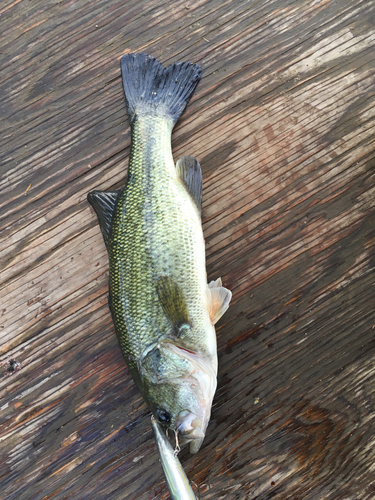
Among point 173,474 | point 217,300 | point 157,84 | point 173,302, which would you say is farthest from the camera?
point 157,84

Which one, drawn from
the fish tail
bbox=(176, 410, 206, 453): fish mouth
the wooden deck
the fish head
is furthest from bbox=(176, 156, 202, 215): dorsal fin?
bbox=(176, 410, 206, 453): fish mouth

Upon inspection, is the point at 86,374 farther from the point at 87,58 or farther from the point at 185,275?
the point at 87,58

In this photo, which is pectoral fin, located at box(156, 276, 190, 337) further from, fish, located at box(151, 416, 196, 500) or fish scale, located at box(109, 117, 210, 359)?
fish, located at box(151, 416, 196, 500)

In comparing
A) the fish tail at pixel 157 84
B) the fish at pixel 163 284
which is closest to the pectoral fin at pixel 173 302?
the fish at pixel 163 284

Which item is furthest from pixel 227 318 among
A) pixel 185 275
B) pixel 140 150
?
pixel 140 150

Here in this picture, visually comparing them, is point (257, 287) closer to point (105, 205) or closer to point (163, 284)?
point (163, 284)

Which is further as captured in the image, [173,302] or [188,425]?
[173,302]

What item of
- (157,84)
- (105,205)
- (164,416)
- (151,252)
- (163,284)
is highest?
(157,84)

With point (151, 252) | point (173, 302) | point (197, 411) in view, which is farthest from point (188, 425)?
point (151, 252)
